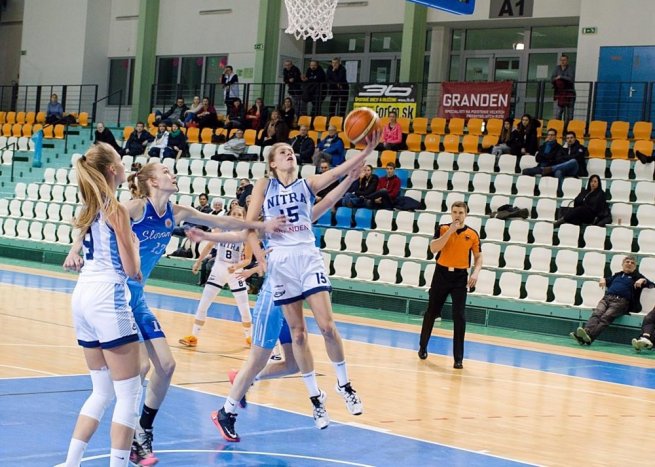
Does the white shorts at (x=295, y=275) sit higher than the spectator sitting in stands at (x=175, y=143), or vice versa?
the spectator sitting in stands at (x=175, y=143)

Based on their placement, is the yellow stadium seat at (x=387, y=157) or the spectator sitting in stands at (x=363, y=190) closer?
the spectator sitting in stands at (x=363, y=190)

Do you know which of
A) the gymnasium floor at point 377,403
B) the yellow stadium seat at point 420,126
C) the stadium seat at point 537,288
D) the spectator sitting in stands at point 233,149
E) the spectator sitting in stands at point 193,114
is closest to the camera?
the gymnasium floor at point 377,403

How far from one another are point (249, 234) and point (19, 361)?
375 cm

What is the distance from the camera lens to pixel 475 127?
2064 centimetres

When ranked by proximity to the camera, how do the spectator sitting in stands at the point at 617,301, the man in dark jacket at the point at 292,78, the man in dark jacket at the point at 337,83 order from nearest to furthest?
the spectator sitting in stands at the point at 617,301, the man in dark jacket at the point at 337,83, the man in dark jacket at the point at 292,78

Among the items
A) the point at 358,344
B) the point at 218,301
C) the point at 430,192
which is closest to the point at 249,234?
the point at 358,344

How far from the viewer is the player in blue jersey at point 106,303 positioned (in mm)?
4711

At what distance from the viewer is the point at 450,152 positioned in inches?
789

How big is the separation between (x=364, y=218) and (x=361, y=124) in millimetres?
11719

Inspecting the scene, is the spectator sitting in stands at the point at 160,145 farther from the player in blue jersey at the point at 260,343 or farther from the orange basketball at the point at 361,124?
the player in blue jersey at the point at 260,343

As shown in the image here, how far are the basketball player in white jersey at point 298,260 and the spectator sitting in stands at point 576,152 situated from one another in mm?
11915

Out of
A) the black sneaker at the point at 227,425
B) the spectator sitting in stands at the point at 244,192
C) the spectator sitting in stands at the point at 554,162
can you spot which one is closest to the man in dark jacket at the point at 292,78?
the spectator sitting in stands at the point at 244,192

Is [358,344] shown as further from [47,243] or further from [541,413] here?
[47,243]

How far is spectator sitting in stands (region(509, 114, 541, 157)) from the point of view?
1898cm
